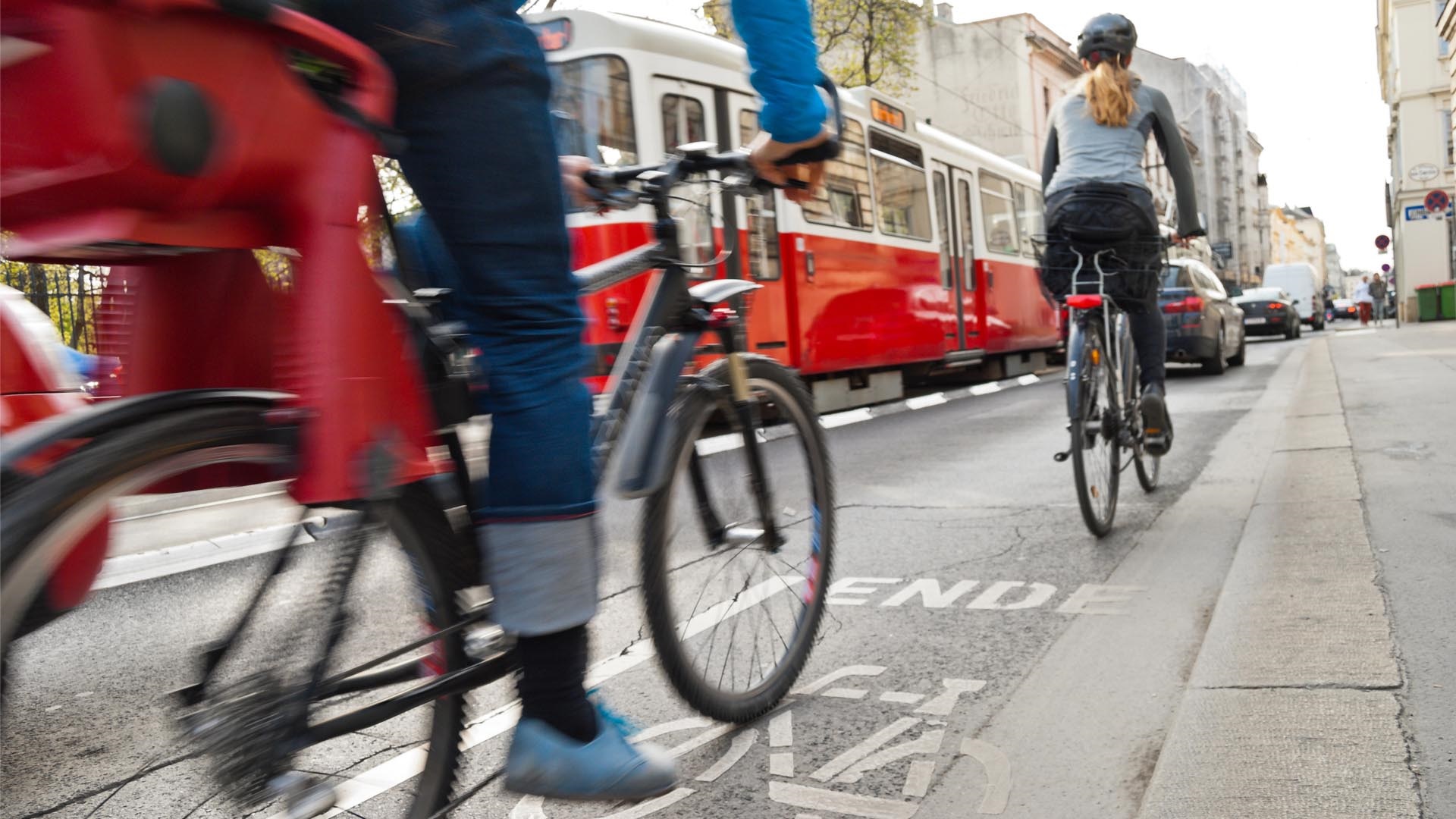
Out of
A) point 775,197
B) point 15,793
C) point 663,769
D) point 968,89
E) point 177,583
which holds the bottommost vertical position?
point 663,769

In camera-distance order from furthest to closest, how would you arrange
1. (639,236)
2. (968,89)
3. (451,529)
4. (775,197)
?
(968,89) → (775,197) → (639,236) → (451,529)

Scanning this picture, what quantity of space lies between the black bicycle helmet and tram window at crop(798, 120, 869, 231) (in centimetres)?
629

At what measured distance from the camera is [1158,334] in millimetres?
5117

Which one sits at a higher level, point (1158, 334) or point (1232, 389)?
point (1158, 334)

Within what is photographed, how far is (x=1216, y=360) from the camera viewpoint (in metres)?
14.1

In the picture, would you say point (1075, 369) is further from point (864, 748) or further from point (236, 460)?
point (236, 460)

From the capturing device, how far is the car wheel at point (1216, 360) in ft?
45.4

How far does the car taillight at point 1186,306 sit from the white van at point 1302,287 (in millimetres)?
27301

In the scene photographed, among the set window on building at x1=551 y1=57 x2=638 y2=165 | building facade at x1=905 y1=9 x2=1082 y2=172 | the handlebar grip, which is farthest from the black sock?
building facade at x1=905 y1=9 x2=1082 y2=172

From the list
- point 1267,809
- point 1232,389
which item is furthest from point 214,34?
point 1232,389

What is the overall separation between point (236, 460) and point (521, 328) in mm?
433

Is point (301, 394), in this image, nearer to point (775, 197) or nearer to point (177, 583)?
point (177, 583)

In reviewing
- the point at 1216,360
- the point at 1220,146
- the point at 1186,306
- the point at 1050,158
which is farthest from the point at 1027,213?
the point at 1220,146

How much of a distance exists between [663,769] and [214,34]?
1.13m
